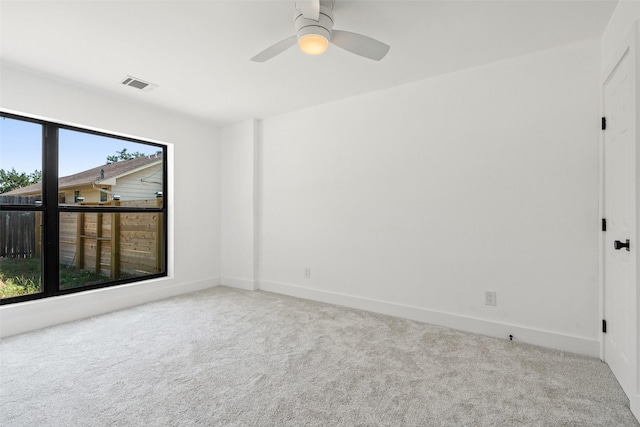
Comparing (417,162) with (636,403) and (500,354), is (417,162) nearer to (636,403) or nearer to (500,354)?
(500,354)

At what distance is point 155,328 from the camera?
298 cm

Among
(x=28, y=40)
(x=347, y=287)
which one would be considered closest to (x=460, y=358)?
(x=347, y=287)

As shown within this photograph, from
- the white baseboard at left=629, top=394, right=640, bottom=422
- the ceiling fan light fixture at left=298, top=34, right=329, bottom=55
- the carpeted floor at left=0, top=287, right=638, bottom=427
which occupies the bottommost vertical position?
the carpeted floor at left=0, top=287, right=638, bottom=427

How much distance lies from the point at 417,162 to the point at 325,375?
7.06 feet

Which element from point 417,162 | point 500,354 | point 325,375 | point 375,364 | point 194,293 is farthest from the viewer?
point 194,293

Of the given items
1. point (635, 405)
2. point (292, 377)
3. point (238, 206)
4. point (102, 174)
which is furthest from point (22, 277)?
point (635, 405)

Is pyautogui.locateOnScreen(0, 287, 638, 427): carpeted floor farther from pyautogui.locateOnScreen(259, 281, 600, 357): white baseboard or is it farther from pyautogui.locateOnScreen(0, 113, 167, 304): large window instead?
pyautogui.locateOnScreen(0, 113, 167, 304): large window

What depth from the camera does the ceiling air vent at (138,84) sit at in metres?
3.11

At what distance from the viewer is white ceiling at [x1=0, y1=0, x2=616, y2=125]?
2061mm

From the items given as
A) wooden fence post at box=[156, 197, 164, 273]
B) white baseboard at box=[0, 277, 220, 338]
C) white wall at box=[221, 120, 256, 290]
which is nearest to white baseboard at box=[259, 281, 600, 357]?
white wall at box=[221, 120, 256, 290]

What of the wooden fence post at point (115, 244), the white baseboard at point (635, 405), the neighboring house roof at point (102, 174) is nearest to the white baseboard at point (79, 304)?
→ the wooden fence post at point (115, 244)

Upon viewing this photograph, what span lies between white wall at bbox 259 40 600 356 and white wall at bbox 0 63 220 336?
1.31 m

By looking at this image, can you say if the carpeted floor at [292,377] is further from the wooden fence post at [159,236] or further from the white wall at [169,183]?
the wooden fence post at [159,236]

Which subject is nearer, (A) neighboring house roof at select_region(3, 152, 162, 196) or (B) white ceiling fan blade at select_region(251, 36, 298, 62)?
(B) white ceiling fan blade at select_region(251, 36, 298, 62)
